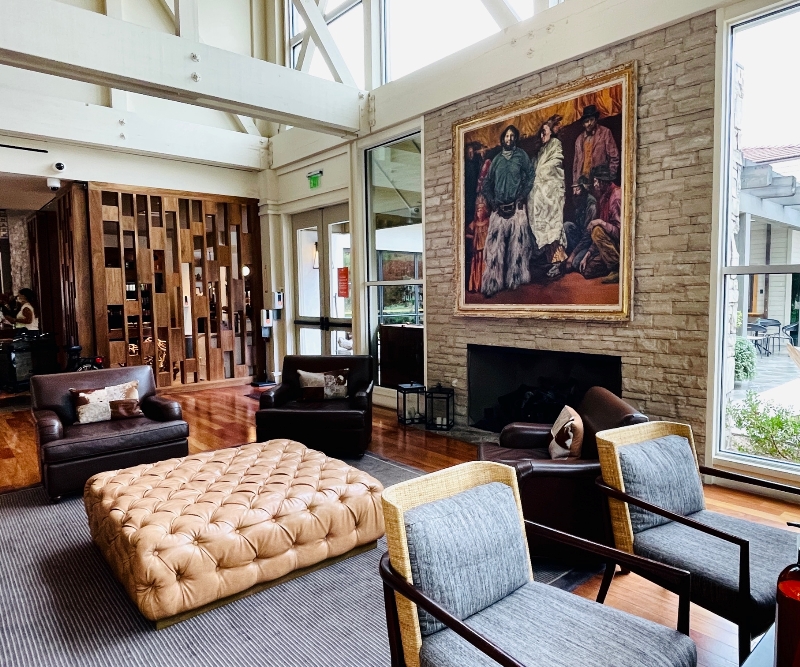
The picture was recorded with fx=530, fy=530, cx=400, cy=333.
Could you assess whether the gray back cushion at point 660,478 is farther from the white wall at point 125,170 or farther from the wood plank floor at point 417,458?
the white wall at point 125,170

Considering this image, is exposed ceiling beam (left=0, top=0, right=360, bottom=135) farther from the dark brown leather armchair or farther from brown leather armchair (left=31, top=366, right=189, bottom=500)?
the dark brown leather armchair

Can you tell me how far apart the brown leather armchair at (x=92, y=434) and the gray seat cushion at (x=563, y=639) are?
130 inches

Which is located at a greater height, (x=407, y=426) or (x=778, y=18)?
(x=778, y=18)

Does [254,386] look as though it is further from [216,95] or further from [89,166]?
[216,95]

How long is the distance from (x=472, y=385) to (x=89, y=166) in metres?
5.87

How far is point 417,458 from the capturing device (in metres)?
4.62

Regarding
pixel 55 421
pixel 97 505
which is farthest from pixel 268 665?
pixel 55 421

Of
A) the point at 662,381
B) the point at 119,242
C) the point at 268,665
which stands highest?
the point at 119,242

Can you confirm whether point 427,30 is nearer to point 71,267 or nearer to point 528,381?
point 528,381

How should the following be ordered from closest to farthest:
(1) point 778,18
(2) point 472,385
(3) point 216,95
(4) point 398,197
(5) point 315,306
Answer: (1) point 778,18
(3) point 216,95
(2) point 472,385
(4) point 398,197
(5) point 315,306

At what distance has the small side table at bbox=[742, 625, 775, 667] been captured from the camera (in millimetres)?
1231

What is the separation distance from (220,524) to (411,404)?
143 inches

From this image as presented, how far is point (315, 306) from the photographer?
8406mm

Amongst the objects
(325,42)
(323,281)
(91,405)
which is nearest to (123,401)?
(91,405)
